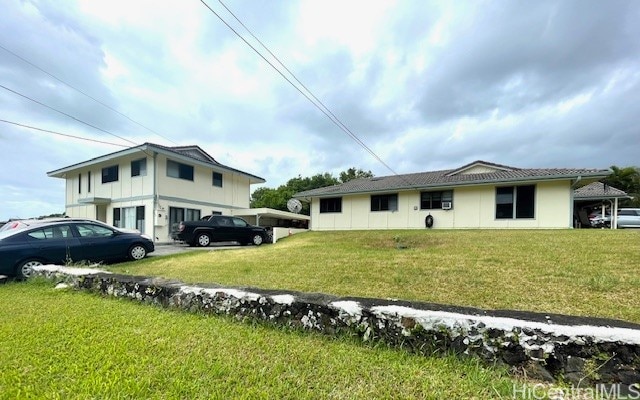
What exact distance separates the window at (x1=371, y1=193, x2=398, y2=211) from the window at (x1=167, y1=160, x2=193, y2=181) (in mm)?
10177

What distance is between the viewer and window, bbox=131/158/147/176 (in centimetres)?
1560

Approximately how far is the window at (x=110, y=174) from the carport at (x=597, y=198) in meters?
27.4

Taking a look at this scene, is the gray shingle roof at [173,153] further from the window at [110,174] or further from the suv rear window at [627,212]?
the suv rear window at [627,212]

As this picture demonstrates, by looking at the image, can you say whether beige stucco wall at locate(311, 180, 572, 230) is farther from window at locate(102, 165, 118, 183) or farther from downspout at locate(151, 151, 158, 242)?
window at locate(102, 165, 118, 183)

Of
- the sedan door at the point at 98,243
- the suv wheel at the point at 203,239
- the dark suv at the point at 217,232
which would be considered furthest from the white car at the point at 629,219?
the sedan door at the point at 98,243

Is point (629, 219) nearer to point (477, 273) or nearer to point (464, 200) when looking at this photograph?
point (464, 200)

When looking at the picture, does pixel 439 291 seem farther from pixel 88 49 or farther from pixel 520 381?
pixel 88 49

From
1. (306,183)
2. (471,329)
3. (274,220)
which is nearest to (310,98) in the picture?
(471,329)

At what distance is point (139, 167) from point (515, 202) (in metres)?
17.9

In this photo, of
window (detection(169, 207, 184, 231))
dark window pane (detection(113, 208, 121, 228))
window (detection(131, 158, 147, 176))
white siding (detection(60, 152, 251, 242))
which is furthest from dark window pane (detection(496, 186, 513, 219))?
dark window pane (detection(113, 208, 121, 228))

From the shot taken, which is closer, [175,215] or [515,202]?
[515,202]

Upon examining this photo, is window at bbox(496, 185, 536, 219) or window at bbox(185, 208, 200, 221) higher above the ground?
window at bbox(496, 185, 536, 219)

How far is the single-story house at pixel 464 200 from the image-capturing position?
A: 1270 centimetres

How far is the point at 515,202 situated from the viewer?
13.6 metres
